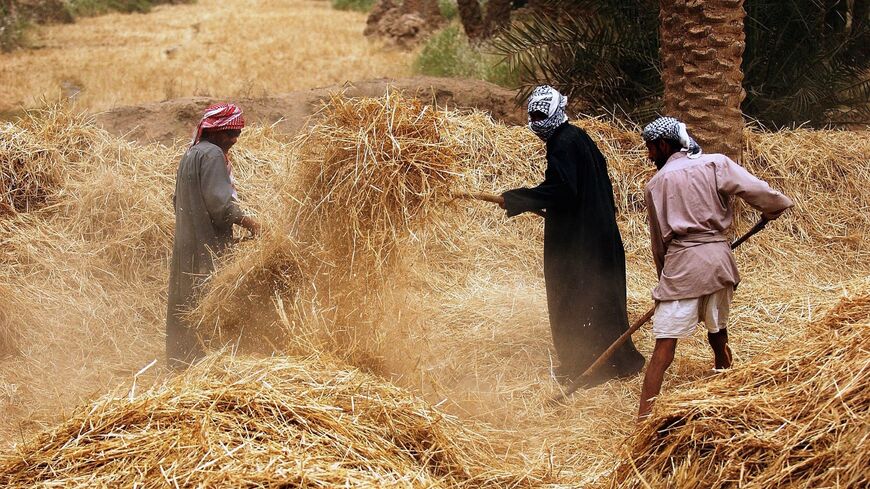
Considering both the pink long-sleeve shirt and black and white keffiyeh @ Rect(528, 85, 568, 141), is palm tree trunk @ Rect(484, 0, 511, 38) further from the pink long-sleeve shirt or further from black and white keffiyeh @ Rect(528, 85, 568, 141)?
the pink long-sleeve shirt

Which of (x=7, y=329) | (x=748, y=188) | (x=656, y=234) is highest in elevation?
(x=748, y=188)

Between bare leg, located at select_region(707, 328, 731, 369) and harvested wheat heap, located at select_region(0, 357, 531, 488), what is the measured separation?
1.39 meters

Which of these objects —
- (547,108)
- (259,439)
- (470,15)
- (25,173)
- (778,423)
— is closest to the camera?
(778,423)

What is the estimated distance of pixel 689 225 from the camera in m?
4.58

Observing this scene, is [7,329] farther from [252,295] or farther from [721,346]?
[721,346]

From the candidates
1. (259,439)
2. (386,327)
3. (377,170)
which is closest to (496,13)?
(386,327)

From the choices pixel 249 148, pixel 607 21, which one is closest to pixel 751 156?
pixel 607 21

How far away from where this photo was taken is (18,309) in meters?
6.77

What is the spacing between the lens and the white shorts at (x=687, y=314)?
4.73m

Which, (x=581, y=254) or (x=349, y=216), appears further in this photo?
(x=581, y=254)

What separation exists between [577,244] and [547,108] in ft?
2.68

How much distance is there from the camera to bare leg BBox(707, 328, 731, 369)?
497cm

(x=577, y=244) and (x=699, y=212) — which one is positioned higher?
(x=699, y=212)

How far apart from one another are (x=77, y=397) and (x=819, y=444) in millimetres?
4363
